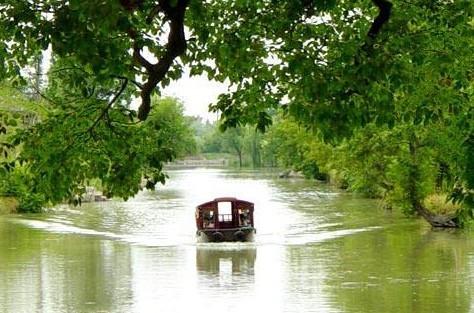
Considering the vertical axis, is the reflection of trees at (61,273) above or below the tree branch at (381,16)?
below

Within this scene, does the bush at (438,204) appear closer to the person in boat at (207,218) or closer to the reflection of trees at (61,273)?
the person in boat at (207,218)

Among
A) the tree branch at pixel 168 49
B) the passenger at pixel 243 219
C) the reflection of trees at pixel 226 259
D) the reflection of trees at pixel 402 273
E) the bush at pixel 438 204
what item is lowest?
the reflection of trees at pixel 226 259

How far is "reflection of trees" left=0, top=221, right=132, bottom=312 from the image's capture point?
1989 centimetres

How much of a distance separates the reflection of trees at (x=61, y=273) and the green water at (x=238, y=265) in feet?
0.13

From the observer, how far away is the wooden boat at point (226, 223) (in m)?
36.1

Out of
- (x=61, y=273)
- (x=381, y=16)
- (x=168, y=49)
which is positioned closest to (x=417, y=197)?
(x=61, y=273)

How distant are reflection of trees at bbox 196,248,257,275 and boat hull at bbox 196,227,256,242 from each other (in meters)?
2.76

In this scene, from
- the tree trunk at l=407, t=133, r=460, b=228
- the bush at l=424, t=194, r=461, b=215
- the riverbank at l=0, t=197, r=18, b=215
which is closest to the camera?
the tree trunk at l=407, t=133, r=460, b=228

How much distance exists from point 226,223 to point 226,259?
8.34 meters

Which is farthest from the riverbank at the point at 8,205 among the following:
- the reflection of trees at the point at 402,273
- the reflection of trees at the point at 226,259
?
the reflection of trees at the point at 402,273

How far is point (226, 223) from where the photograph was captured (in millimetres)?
38125

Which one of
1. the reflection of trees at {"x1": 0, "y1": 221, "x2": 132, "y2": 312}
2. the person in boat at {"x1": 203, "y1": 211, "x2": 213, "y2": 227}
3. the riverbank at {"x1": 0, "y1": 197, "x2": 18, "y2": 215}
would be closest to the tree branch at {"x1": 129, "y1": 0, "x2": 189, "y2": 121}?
the reflection of trees at {"x1": 0, "y1": 221, "x2": 132, "y2": 312}

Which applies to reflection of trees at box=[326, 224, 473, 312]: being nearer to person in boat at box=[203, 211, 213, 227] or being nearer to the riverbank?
person in boat at box=[203, 211, 213, 227]

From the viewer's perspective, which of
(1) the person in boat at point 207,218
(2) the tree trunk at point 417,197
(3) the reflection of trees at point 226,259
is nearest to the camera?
(3) the reflection of trees at point 226,259
